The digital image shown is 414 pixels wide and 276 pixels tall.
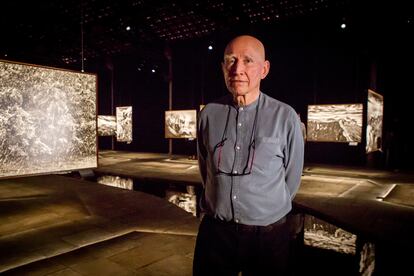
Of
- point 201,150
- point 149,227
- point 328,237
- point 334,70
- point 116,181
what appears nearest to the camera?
point 201,150

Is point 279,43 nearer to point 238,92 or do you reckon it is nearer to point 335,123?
point 335,123

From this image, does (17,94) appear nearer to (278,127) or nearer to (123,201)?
(123,201)

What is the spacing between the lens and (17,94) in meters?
3.96

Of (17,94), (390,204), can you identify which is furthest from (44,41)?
(390,204)

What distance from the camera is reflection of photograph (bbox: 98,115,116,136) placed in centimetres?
1796

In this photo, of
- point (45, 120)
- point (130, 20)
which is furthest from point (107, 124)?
point (45, 120)

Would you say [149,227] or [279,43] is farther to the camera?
[279,43]

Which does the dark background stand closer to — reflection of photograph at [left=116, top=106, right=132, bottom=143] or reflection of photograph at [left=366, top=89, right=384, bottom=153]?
reflection of photograph at [left=366, top=89, right=384, bottom=153]

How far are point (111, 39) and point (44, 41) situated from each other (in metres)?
2.97

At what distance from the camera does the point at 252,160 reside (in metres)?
1.65

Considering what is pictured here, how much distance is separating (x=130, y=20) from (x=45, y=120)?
8173 millimetres

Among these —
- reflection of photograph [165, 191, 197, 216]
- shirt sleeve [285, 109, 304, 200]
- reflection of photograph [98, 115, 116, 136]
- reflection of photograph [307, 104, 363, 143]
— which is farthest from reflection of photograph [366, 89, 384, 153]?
reflection of photograph [98, 115, 116, 136]

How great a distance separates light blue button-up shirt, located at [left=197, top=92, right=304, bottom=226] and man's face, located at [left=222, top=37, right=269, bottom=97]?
131 mm

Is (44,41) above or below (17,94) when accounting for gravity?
above
